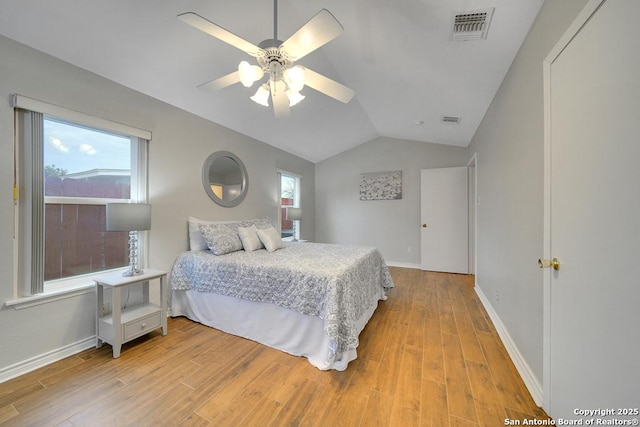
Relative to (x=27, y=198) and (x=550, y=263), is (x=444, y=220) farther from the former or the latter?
(x=27, y=198)

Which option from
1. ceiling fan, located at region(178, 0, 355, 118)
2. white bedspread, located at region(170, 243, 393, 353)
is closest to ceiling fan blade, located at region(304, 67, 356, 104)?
ceiling fan, located at region(178, 0, 355, 118)

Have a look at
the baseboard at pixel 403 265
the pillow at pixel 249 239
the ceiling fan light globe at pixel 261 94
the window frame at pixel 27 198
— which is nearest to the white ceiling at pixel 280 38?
the window frame at pixel 27 198

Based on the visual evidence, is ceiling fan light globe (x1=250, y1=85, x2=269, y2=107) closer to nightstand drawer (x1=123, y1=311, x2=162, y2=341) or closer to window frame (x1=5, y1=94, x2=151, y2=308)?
window frame (x1=5, y1=94, x2=151, y2=308)

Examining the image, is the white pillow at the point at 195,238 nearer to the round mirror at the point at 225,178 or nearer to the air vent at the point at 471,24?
the round mirror at the point at 225,178

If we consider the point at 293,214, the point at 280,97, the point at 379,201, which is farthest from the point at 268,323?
the point at 379,201

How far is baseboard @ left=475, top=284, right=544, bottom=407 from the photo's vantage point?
1481 mm

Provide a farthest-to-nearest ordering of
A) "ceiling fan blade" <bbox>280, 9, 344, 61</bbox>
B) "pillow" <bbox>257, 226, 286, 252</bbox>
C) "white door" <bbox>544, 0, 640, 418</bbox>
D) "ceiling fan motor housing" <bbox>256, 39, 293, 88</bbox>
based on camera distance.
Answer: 1. "pillow" <bbox>257, 226, 286, 252</bbox>
2. "ceiling fan motor housing" <bbox>256, 39, 293, 88</bbox>
3. "ceiling fan blade" <bbox>280, 9, 344, 61</bbox>
4. "white door" <bbox>544, 0, 640, 418</bbox>

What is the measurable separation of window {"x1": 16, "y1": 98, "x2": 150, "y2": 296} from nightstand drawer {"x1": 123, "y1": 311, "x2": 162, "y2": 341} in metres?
0.59

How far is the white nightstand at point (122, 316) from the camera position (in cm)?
197

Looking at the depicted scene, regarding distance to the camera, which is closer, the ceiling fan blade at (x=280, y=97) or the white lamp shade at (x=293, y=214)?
the ceiling fan blade at (x=280, y=97)

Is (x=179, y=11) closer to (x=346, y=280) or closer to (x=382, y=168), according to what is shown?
(x=346, y=280)

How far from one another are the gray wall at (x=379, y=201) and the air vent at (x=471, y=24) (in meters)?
3.21

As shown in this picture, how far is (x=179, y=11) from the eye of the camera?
180cm

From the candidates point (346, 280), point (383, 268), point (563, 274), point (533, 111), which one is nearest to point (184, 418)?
point (346, 280)
